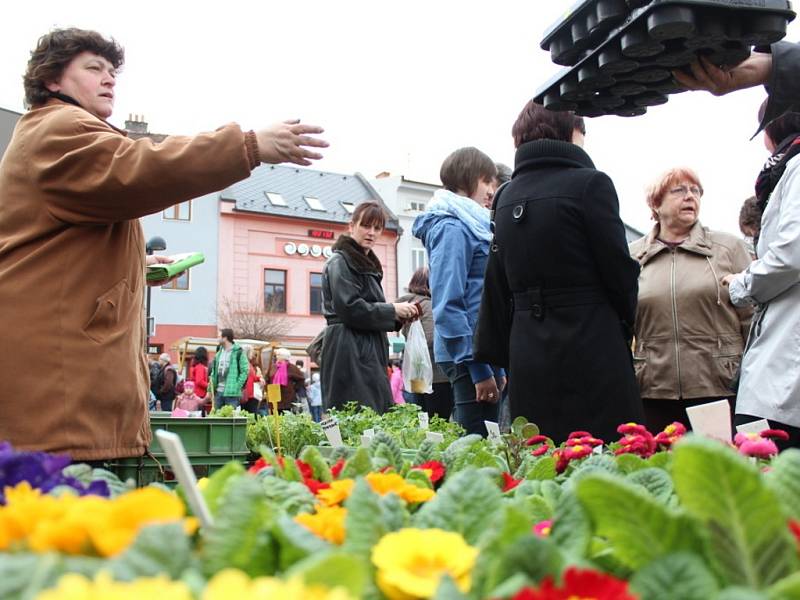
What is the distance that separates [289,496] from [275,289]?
109ft

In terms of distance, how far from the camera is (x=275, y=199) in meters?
34.5

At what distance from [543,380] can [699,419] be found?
155cm

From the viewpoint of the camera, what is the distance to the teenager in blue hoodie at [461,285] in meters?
4.01

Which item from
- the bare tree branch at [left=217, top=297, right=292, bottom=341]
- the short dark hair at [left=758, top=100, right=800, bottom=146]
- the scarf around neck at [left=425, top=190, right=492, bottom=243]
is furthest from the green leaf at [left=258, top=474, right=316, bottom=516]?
the bare tree branch at [left=217, top=297, right=292, bottom=341]

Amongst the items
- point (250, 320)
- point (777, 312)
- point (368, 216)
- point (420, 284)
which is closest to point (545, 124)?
point (777, 312)

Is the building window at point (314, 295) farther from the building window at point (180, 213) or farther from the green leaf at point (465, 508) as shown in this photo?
the green leaf at point (465, 508)

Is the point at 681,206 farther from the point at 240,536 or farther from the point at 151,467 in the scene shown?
the point at 240,536

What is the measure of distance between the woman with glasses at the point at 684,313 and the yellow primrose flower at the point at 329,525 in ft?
10.4

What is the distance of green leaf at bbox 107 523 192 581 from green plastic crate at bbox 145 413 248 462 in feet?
11.0

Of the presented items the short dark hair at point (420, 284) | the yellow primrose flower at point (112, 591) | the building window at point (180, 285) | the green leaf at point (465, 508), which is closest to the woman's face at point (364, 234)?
the short dark hair at point (420, 284)

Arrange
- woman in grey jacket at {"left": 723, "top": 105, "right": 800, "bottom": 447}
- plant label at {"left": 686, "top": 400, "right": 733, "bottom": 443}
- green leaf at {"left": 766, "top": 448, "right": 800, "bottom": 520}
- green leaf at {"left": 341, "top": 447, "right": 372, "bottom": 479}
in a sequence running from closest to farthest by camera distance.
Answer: green leaf at {"left": 766, "top": 448, "right": 800, "bottom": 520} < green leaf at {"left": 341, "top": 447, "right": 372, "bottom": 479} < plant label at {"left": 686, "top": 400, "right": 733, "bottom": 443} < woman in grey jacket at {"left": 723, "top": 105, "right": 800, "bottom": 447}

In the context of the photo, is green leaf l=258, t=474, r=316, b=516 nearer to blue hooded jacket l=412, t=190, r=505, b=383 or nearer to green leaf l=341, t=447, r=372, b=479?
green leaf l=341, t=447, r=372, b=479

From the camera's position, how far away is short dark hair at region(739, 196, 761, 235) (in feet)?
14.6

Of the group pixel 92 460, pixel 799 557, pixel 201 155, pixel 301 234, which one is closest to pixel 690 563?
pixel 799 557
